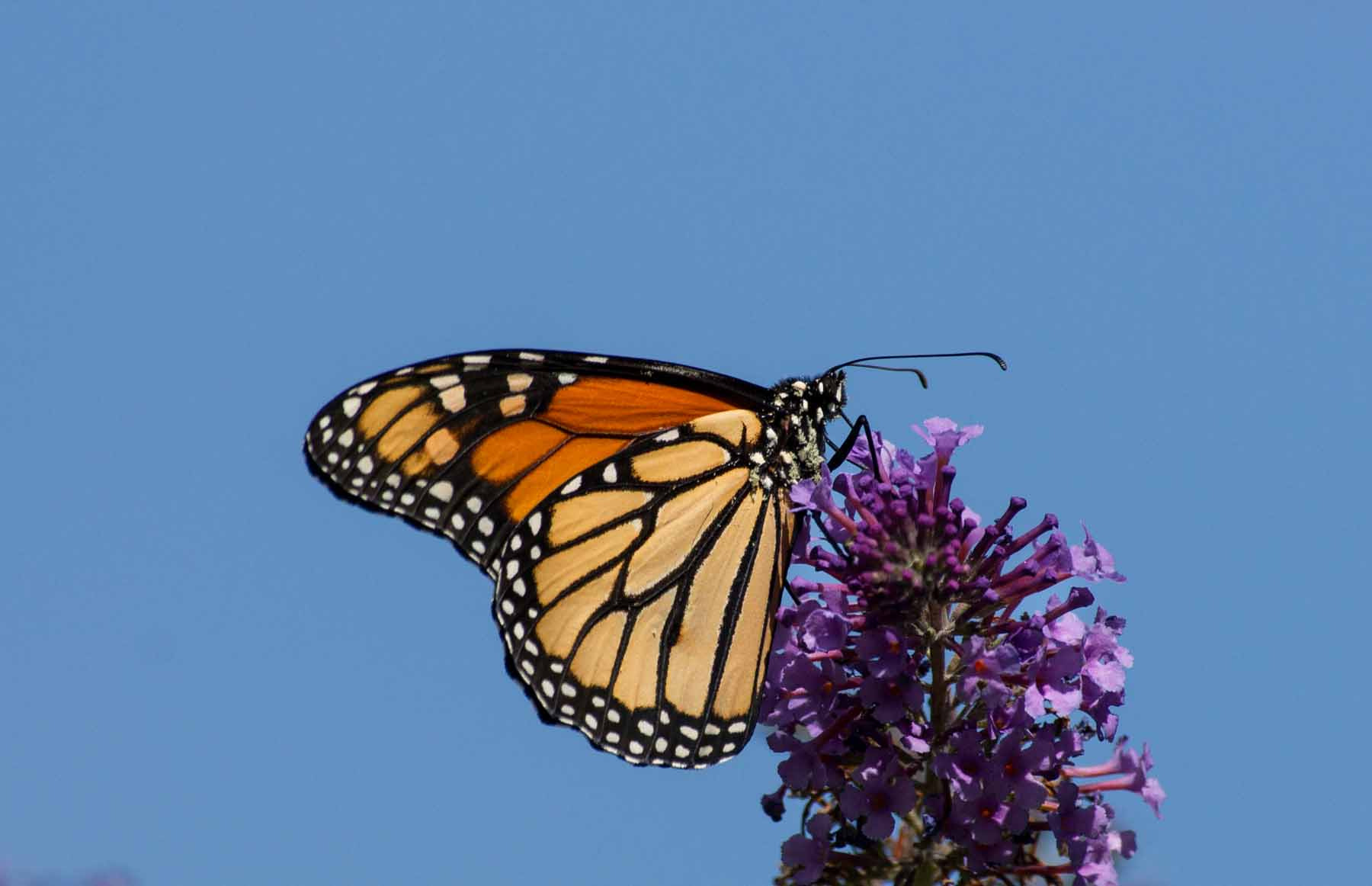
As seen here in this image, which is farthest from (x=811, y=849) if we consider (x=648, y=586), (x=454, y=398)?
(x=454, y=398)

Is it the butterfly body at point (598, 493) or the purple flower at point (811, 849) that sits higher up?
the butterfly body at point (598, 493)

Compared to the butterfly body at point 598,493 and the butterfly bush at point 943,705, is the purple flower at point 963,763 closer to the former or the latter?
the butterfly bush at point 943,705

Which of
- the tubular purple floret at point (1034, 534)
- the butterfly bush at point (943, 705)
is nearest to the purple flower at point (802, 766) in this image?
the butterfly bush at point (943, 705)

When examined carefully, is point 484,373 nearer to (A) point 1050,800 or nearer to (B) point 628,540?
(B) point 628,540

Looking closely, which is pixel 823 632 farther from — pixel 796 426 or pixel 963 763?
pixel 796 426

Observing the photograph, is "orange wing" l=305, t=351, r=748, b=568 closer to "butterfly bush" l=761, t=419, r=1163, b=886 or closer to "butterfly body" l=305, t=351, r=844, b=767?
"butterfly body" l=305, t=351, r=844, b=767

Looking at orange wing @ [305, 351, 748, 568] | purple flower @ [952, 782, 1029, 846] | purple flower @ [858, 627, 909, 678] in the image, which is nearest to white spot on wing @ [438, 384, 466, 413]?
orange wing @ [305, 351, 748, 568]
